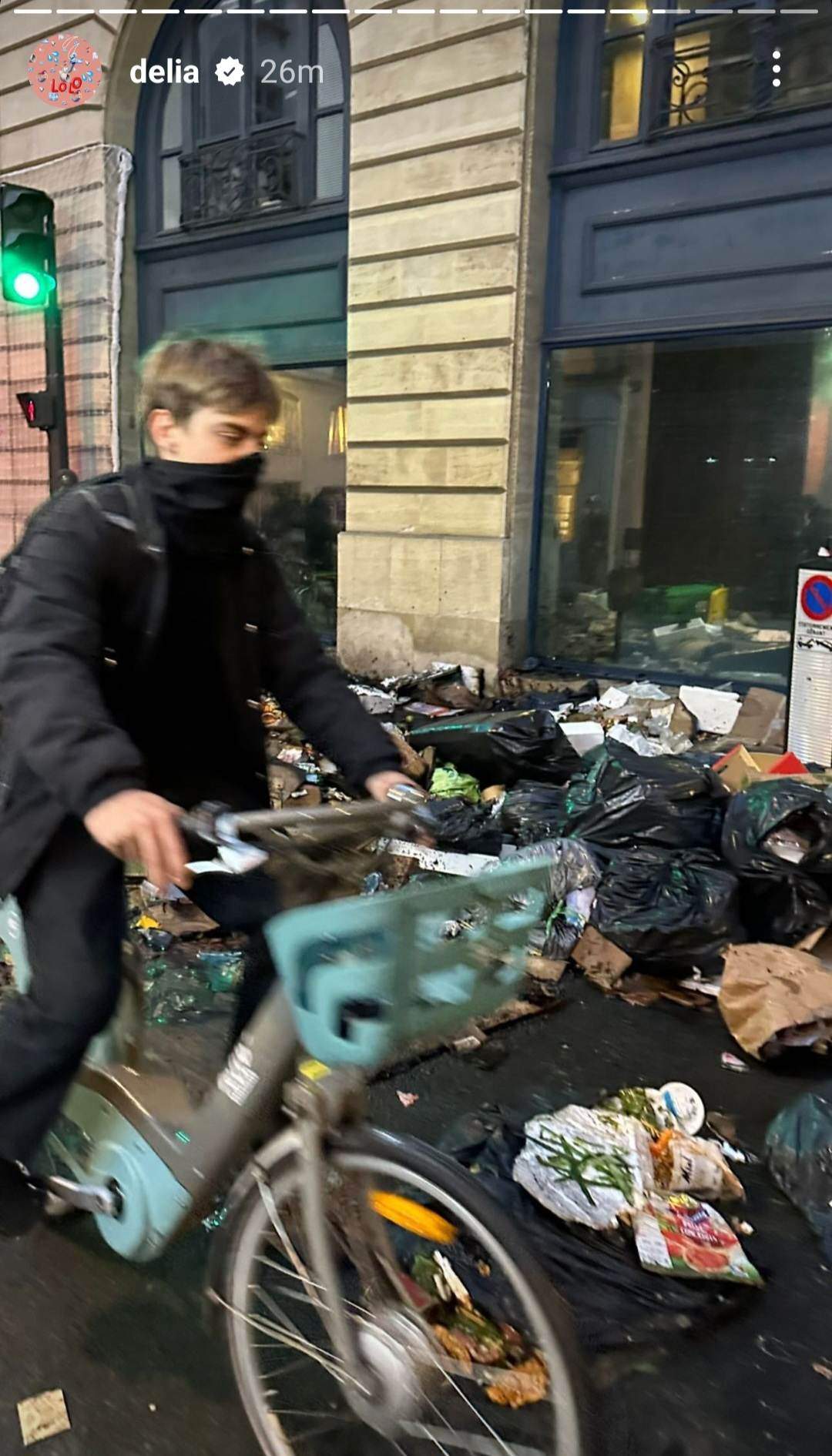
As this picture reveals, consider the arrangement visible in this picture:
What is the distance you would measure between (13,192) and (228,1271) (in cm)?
911

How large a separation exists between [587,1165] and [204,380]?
6.88 ft

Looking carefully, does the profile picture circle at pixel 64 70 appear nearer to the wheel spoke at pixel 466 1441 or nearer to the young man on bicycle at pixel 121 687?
the young man on bicycle at pixel 121 687

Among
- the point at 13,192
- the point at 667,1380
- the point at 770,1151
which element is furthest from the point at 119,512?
the point at 13,192

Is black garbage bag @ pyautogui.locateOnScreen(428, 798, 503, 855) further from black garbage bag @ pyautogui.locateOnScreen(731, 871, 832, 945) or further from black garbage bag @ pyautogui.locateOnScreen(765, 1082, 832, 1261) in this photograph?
black garbage bag @ pyautogui.locateOnScreen(765, 1082, 832, 1261)

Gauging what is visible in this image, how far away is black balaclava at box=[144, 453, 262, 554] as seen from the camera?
1904 millimetres

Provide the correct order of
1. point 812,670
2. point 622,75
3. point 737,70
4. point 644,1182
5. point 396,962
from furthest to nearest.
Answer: point 622,75, point 737,70, point 812,670, point 644,1182, point 396,962

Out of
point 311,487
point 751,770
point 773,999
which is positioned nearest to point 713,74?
point 311,487

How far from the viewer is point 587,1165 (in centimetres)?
266

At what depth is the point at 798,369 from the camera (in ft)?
21.9

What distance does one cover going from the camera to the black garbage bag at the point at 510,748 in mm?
5785

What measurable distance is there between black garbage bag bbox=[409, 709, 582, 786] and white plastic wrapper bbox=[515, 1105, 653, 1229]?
3019 mm

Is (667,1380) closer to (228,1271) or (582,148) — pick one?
(228,1271)

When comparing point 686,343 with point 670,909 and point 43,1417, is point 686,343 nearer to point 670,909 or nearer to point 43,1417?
point 670,909

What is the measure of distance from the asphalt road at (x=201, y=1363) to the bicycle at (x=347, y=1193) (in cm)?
27
